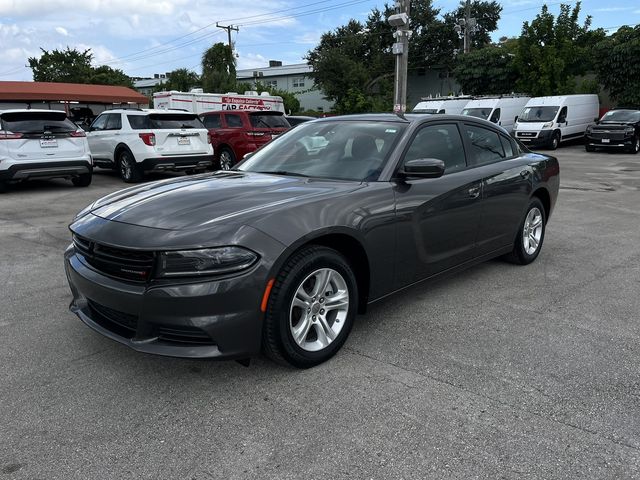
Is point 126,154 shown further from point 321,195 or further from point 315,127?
point 321,195

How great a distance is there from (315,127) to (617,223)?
5434 mm

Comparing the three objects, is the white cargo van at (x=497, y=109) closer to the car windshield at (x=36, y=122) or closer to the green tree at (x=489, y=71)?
the green tree at (x=489, y=71)

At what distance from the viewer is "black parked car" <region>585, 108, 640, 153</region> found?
806 inches

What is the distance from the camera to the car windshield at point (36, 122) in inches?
407

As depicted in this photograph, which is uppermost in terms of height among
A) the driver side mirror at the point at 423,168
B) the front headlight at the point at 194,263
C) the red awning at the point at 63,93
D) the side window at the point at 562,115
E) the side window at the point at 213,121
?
the red awning at the point at 63,93

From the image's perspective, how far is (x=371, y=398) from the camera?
295 centimetres

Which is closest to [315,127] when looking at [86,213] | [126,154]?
[86,213]

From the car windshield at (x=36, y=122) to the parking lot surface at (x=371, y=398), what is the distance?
271 inches

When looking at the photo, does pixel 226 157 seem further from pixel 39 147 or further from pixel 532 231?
pixel 532 231

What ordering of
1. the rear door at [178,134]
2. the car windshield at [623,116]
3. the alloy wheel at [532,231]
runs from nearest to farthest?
1. the alloy wheel at [532,231]
2. the rear door at [178,134]
3. the car windshield at [623,116]

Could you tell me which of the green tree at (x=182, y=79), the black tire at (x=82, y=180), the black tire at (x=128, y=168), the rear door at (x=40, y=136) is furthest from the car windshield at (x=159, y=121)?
the green tree at (x=182, y=79)

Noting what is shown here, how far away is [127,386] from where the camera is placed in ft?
10.1

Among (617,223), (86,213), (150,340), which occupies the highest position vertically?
(86,213)

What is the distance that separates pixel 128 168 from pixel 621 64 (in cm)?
2533
